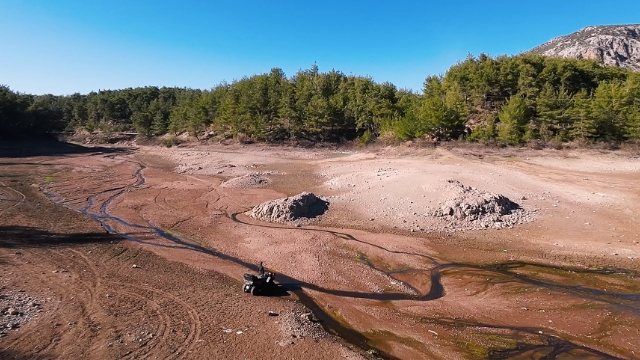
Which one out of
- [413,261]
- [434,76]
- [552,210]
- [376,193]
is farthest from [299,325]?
[434,76]

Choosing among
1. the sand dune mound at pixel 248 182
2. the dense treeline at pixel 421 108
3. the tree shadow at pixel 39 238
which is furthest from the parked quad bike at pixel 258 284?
the dense treeline at pixel 421 108

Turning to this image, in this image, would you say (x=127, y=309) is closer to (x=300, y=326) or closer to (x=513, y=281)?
(x=300, y=326)

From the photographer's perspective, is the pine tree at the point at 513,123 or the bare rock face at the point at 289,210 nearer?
the bare rock face at the point at 289,210

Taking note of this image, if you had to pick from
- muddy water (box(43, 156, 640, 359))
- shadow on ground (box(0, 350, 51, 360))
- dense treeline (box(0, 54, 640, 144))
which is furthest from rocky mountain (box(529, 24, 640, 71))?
shadow on ground (box(0, 350, 51, 360))

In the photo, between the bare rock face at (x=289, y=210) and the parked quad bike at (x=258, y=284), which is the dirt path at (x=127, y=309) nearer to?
the parked quad bike at (x=258, y=284)

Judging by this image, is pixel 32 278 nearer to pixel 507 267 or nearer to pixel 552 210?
pixel 507 267

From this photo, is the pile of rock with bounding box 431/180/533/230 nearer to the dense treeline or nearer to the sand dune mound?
the sand dune mound

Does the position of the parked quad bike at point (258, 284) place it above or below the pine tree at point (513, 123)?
below

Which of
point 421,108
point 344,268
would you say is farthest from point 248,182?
point 421,108
